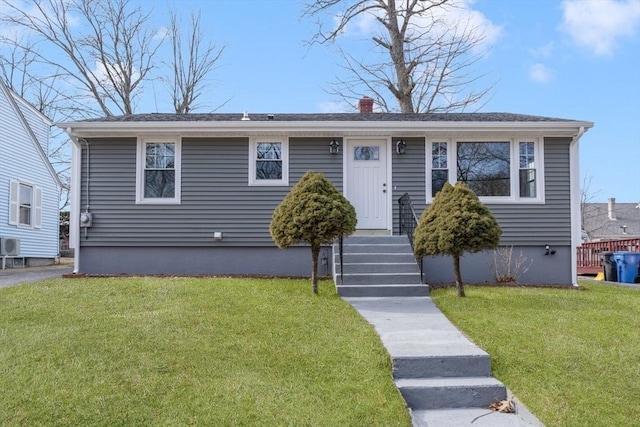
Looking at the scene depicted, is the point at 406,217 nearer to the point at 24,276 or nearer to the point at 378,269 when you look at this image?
the point at 378,269

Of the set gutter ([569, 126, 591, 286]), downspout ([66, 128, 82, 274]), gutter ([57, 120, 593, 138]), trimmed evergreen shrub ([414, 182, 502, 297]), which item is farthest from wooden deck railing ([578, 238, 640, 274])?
downspout ([66, 128, 82, 274])

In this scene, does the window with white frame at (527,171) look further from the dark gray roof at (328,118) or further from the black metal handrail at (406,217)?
the black metal handrail at (406,217)

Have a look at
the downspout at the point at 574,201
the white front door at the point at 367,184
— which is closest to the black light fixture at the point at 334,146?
the white front door at the point at 367,184

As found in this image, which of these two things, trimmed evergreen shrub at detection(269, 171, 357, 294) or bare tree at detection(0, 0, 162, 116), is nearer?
trimmed evergreen shrub at detection(269, 171, 357, 294)

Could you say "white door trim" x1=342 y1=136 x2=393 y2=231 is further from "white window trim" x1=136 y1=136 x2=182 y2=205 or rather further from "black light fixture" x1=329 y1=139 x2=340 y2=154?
"white window trim" x1=136 y1=136 x2=182 y2=205

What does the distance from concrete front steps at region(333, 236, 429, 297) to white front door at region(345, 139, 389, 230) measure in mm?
831

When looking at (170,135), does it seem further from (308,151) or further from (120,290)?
(120,290)

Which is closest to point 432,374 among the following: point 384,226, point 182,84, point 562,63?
point 384,226

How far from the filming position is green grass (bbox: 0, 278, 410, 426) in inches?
144

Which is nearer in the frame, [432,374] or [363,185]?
[432,374]

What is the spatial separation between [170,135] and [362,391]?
768cm

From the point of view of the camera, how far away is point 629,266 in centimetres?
1255

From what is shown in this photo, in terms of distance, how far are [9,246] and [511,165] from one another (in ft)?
45.8

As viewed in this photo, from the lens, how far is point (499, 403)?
4195 mm
